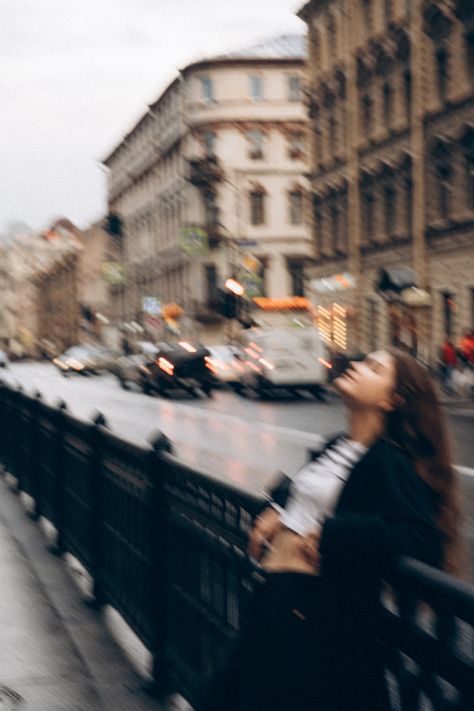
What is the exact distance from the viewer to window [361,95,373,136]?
49531 millimetres

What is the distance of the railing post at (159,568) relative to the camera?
18.7 ft

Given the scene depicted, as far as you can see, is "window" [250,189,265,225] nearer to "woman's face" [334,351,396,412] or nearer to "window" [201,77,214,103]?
"window" [201,77,214,103]

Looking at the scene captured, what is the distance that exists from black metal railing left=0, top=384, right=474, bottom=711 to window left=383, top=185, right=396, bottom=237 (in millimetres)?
38136

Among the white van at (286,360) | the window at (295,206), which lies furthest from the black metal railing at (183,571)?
the window at (295,206)

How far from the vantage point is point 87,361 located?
213 feet

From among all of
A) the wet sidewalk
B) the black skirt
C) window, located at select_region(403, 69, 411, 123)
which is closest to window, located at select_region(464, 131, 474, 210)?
window, located at select_region(403, 69, 411, 123)

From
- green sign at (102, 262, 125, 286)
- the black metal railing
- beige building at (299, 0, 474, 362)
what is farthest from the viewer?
green sign at (102, 262, 125, 286)

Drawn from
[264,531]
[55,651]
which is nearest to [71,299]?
[55,651]

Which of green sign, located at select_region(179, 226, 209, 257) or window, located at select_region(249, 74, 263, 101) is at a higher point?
window, located at select_region(249, 74, 263, 101)

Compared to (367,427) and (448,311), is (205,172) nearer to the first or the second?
(448,311)

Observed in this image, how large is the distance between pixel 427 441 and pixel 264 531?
0.50 meters

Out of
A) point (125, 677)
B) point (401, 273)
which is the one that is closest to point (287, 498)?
point (125, 677)

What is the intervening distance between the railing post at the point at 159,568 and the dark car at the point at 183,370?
34047 millimetres

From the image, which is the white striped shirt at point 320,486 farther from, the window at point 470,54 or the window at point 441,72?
the window at point 441,72
